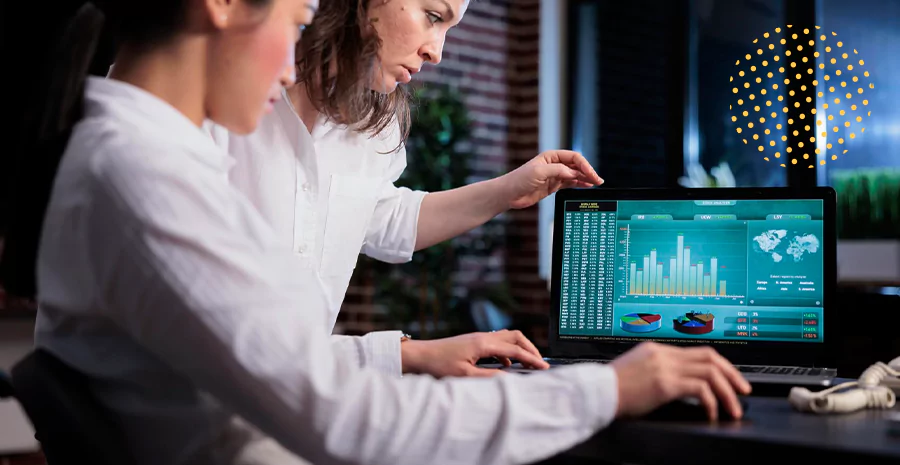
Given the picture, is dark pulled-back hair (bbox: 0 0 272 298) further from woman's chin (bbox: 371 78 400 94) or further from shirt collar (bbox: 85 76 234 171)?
woman's chin (bbox: 371 78 400 94)

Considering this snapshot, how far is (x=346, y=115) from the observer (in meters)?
1.66

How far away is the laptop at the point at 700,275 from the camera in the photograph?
5.12 ft

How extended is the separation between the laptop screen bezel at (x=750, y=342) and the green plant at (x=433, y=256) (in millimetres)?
3184

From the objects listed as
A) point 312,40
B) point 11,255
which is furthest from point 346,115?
point 11,255

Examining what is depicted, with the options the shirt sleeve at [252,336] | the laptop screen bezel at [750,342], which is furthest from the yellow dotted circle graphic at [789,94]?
the shirt sleeve at [252,336]

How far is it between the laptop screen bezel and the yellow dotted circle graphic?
11.0 ft

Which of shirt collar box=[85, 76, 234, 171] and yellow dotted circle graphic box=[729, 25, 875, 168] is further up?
yellow dotted circle graphic box=[729, 25, 875, 168]

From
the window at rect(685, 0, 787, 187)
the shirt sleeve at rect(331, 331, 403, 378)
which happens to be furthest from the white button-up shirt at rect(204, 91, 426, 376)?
the window at rect(685, 0, 787, 187)

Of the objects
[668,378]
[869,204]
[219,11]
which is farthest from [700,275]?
[869,204]

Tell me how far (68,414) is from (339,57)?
0.89 meters

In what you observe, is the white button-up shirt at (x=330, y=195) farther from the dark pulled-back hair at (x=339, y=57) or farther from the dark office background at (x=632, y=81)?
the dark office background at (x=632, y=81)

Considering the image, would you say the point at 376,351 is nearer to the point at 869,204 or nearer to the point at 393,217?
→ the point at 393,217

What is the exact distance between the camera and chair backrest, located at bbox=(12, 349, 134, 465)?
890mm

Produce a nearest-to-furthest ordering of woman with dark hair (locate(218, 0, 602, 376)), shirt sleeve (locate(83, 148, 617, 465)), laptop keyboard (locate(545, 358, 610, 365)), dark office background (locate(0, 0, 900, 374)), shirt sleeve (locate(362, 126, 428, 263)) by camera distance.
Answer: shirt sleeve (locate(83, 148, 617, 465)), woman with dark hair (locate(218, 0, 602, 376)), laptop keyboard (locate(545, 358, 610, 365)), shirt sleeve (locate(362, 126, 428, 263)), dark office background (locate(0, 0, 900, 374))
